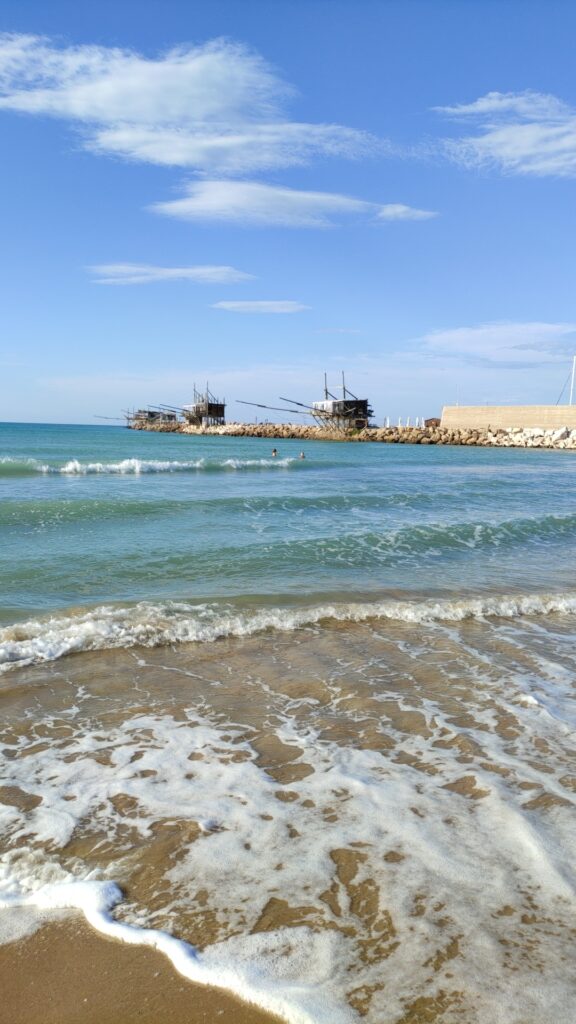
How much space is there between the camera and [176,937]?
2.52 m

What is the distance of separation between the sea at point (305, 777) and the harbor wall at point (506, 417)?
62.8 metres

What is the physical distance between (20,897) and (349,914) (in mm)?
1411

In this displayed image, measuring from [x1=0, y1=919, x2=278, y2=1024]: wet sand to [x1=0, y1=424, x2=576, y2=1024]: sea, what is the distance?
0.07m

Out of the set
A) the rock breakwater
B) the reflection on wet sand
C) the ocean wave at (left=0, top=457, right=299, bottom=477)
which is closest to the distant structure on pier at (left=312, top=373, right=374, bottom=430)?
the rock breakwater

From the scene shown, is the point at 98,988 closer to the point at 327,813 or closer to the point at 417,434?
the point at 327,813

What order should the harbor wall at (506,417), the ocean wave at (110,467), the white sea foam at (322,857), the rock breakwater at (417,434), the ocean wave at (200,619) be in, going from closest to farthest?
the white sea foam at (322,857)
the ocean wave at (200,619)
the ocean wave at (110,467)
the rock breakwater at (417,434)
the harbor wall at (506,417)

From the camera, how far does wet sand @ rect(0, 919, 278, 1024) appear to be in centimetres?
218

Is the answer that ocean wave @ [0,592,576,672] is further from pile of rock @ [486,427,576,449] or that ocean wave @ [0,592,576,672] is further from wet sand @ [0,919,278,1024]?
pile of rock @ [486,427,576,449]

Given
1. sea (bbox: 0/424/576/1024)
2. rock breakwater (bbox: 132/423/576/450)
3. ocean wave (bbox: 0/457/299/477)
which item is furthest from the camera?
rock breakwater (bbox: 132/423/576/450)

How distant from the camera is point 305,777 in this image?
12.6 ft

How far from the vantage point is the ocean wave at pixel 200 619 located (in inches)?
244

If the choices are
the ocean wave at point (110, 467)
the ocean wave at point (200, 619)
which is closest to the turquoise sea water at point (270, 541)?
the ocean wave at point (200, 619)

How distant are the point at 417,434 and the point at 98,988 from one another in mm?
73083

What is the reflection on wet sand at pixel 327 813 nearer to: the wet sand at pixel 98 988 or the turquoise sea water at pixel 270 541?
the wet sand at pixel 98 988
